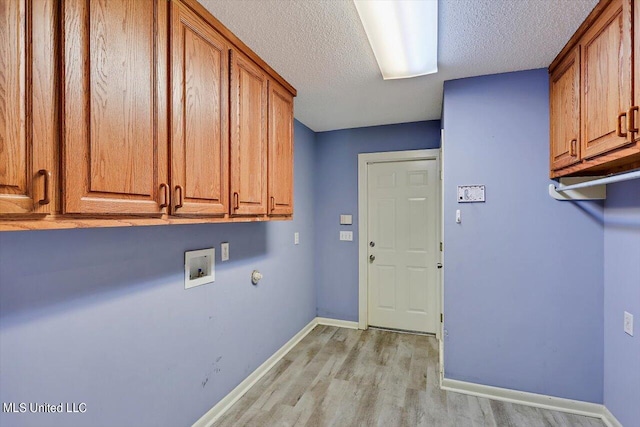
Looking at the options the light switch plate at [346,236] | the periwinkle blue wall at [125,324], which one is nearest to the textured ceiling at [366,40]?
the periwinkle blue wall at [125,324]

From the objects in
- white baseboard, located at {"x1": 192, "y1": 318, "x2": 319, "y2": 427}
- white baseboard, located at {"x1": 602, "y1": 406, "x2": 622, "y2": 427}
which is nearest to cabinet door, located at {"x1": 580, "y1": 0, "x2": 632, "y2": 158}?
white baseboard, located at {"x1": 602, "y1": 406, "x2": 622, "y2": 427}

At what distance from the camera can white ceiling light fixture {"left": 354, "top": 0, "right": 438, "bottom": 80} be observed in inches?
57.5

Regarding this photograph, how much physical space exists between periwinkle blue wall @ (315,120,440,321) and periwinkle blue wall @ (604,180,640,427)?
204 centimetres

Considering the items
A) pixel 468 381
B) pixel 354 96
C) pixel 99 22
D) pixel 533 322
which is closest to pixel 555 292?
pixel 533 322

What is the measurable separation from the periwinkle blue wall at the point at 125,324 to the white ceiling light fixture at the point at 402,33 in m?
1.54

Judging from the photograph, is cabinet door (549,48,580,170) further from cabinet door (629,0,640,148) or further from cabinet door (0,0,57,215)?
cabinet door (0,0,57,215)

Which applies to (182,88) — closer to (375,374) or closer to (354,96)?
(354,96)

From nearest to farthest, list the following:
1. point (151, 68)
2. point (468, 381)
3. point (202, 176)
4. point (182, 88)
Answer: point (151, 68), point (182, 88), point (202, 176), point (468, 381)

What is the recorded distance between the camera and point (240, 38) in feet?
5.83

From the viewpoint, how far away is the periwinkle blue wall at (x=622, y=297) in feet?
5.63

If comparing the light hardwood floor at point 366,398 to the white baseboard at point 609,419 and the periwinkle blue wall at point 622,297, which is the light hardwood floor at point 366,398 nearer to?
the white baseboard at point 609,419

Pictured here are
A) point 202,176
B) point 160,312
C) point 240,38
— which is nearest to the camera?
point 202,176

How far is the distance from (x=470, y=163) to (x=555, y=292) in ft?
3.59

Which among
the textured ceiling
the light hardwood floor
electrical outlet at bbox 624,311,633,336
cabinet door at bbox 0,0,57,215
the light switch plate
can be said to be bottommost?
the light hardwood floor
